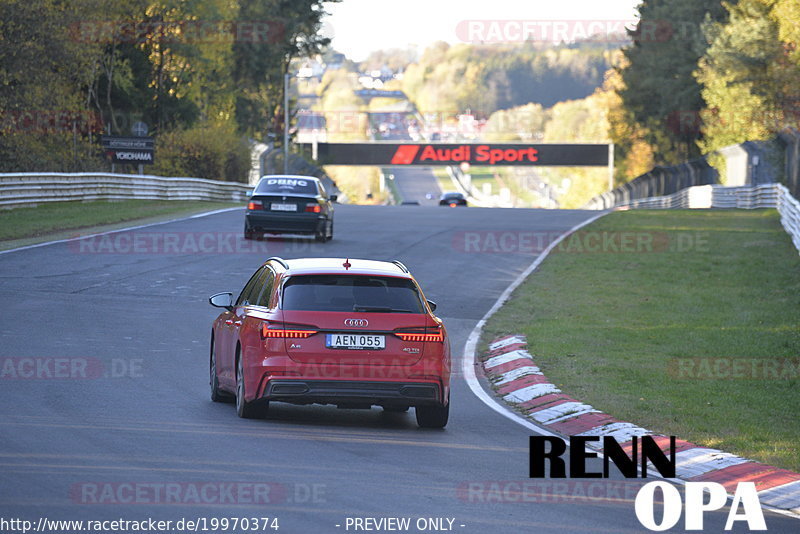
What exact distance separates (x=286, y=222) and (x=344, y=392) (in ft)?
64.3

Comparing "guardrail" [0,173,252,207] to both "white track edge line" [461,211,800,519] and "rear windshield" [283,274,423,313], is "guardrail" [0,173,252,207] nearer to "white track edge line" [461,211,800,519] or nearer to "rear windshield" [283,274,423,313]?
"white track edge line" [461,211,800,519]

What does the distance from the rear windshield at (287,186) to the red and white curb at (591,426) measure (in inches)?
547

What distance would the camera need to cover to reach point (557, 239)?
33.2 meters

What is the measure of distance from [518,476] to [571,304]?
501 inches

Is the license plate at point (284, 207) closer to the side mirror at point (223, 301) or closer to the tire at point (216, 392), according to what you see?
the tire at point (216, 392)

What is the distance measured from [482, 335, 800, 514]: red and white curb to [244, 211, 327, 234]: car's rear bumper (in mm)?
13114

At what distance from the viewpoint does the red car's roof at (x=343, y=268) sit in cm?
1119

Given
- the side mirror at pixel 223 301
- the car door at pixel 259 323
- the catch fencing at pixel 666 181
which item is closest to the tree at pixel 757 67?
the catch fencing at pixel 666 181

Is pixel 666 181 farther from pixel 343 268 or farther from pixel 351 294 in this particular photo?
pixel 351 294

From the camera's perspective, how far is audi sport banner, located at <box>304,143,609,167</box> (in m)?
106

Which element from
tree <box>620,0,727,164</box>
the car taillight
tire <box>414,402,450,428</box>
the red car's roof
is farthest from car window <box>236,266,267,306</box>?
tree <box>620,0,727,164</box>

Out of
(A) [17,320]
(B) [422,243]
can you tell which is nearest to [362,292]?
(A) [17,320]

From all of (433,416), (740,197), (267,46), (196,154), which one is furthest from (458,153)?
(433,416)

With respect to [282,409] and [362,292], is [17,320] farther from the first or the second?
[362,292]
